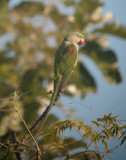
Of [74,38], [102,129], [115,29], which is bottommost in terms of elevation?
[102,129]

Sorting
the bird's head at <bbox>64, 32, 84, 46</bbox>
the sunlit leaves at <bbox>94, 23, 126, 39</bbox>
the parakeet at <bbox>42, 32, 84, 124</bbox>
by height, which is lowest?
the parakeet at <bbox>42, 32, 84, 124</bbox>

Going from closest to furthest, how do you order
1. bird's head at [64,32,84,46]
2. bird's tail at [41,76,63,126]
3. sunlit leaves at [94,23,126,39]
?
bird's tail at [41,76,63,126] → bird's head at [64,32,84,46] → sunlit leaves at [94,23,126,39]

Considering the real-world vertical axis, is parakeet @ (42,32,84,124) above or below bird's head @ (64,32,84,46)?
below

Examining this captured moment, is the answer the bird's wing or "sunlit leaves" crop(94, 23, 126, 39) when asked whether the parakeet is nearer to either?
the bird's wing

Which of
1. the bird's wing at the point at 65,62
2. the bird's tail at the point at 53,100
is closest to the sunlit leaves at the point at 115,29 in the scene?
the bird's wing at the point at 65,62

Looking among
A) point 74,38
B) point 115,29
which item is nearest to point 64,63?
point 74,38

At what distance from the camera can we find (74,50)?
4.74 feet

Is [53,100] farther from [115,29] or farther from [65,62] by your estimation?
[115,29]

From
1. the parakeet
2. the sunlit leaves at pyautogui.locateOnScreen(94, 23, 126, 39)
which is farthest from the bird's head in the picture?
the sunlit leaves at pyautogui.locateOnScreen(94, 23, 126, 39)

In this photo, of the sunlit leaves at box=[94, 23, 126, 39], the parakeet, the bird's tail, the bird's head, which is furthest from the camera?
the sunlit leaves at box=[94, 23, 126, 39]

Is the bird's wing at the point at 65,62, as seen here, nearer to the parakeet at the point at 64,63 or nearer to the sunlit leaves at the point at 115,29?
the parakeet at the point at 64,63

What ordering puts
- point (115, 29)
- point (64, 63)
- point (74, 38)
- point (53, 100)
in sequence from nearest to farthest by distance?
1. point (53, 100)
2. point (64, 63)
3. point (74, 38)
4. point (115, 29)

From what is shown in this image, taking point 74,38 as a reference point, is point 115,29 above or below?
above

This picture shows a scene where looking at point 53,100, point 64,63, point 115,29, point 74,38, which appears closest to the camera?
point 53,100
